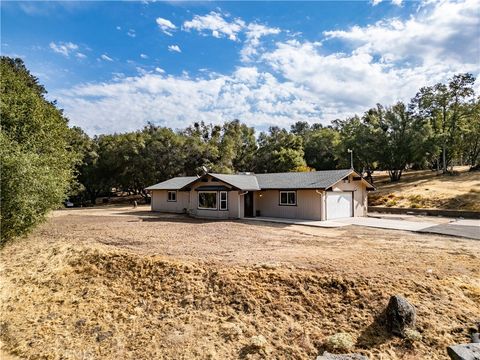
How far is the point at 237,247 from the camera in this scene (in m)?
12.1

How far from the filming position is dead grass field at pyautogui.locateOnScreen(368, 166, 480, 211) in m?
25.1

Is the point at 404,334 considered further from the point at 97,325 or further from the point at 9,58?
the point at 9,58

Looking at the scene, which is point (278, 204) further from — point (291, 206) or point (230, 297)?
A: point (230, 297)

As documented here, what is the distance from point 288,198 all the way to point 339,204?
334cm

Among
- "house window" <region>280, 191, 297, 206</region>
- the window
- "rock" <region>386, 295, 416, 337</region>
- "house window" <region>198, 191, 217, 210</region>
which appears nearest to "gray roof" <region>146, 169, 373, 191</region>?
"house window" <region>280, 191, 297, 206</region>

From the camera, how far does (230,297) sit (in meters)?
8.31

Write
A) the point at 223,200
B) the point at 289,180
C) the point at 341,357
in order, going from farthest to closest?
the point at 289,180 → the point at 223,200 → the point at 341,357

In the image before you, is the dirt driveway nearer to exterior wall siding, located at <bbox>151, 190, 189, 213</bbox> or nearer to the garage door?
the garage door

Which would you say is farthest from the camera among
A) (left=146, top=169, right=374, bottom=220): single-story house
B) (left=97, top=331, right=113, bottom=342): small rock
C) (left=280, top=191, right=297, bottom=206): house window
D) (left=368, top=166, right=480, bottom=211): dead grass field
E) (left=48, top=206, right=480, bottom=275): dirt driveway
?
(left=368, top=166, right=480, bottom=211): dead grass field

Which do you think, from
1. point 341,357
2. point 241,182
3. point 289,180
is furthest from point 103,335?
point 289,180

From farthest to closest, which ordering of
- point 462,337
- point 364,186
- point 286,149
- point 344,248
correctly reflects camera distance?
1. point 286,149
2. point 364,186
3. point 344,248
4. point 462,337

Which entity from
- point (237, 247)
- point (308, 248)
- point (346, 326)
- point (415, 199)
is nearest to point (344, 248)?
point (308, 248)

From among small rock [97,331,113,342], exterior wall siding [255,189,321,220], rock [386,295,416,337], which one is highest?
exterior wall siding [255,189,321,220]

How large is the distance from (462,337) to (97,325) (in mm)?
8239
